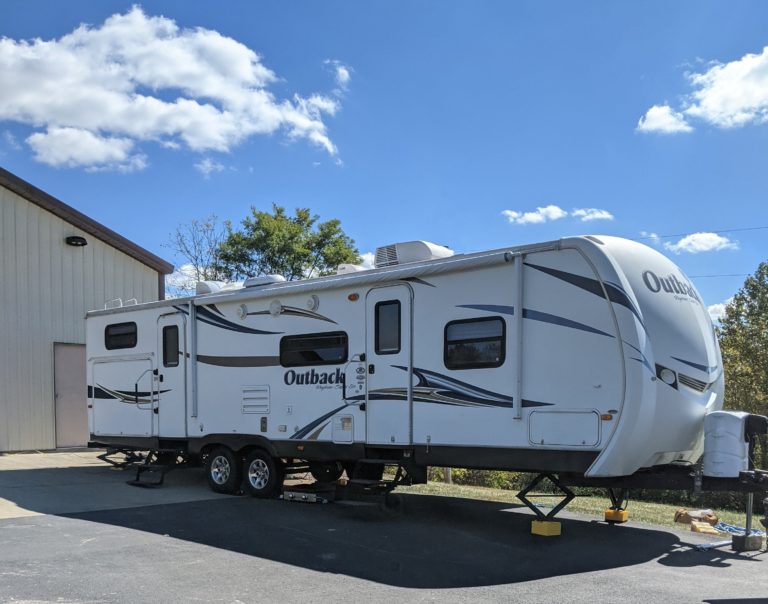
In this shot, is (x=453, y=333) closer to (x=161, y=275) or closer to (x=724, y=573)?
(x=724, y=573)

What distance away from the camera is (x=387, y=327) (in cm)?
880

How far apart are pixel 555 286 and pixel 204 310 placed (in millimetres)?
5849

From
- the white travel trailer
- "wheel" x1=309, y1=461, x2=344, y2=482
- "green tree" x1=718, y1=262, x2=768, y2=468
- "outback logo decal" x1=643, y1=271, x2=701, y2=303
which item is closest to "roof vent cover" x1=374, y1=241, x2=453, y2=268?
the white travel trailer

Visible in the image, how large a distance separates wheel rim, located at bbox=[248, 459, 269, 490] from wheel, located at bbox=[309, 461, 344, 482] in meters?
0.68

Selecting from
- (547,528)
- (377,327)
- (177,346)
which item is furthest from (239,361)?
(547,528)

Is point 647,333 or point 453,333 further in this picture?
point 453,333

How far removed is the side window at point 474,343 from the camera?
7.74 metres

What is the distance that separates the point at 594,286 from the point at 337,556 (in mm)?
3622

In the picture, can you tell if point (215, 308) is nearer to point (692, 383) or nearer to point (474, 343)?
point (474, 343)

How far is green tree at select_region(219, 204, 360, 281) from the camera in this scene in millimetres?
24391

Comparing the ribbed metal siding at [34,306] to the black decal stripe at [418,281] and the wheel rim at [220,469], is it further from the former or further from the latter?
the black decal stripe at [418,281]

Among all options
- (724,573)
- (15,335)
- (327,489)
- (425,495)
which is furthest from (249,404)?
(15,335)

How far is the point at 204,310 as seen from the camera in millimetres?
11117

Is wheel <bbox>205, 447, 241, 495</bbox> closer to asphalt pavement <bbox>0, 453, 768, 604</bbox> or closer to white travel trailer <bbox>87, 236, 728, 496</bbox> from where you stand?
white travel trailer <bbox>87, 236, 728, 496</bbox>
